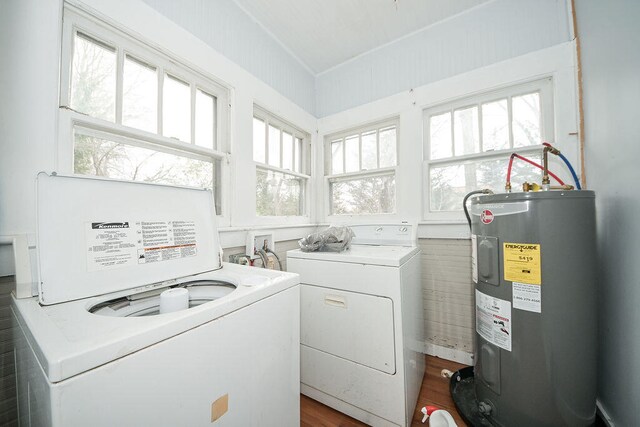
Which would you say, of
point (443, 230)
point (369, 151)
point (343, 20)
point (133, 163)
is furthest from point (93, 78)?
point (443, 230)

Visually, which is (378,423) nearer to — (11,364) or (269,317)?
(269,317)

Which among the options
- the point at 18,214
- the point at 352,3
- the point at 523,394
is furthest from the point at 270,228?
the point at 352,3

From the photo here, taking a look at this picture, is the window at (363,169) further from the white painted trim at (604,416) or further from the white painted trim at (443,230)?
the white painted trim at (604,416)

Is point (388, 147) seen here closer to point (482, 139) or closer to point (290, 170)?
point (482, 139)

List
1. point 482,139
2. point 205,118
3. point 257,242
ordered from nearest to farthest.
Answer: point 205,118 < point 257,242 < point 482,139

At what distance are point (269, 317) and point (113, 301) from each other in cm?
62

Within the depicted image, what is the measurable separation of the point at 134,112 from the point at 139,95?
12cm

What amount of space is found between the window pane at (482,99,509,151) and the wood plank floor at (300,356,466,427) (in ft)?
5.79

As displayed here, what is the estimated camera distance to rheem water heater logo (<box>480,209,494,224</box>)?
1.18 meters

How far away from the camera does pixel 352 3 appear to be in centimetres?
179

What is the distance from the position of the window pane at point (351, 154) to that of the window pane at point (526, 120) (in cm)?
129

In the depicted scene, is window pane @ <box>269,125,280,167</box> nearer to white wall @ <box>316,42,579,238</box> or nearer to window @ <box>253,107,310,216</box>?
window @ <box>253,107,310,216</box>

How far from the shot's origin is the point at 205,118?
1656 mm

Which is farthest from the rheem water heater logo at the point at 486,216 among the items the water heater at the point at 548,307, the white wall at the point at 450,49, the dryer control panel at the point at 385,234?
the white wall at the point at 450,49
